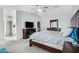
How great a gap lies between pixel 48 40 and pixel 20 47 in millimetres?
636

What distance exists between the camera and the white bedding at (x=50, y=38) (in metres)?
1.91

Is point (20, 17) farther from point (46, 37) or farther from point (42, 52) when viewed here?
point (42, 52)

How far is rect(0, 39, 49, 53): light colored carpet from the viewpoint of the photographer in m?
2.01

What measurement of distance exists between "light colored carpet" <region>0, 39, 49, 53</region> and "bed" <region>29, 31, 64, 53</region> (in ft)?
0.29

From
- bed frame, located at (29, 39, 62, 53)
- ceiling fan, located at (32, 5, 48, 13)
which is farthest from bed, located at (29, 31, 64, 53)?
ceiling fan, located at (32, 5, 48, 13)

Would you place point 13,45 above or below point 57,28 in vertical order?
below

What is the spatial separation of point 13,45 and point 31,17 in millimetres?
744

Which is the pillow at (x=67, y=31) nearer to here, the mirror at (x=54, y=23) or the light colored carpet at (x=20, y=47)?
the mirror at (x=54, y=23)

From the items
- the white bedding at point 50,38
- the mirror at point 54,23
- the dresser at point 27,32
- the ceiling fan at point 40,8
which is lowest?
the white bedding at point 50,38

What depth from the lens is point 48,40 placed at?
2027 mm

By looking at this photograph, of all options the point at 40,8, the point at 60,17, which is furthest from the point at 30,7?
the point at 60,17

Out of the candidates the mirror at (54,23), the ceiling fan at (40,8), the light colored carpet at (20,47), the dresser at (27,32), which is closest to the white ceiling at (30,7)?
the ceiling fan at (40,8)
